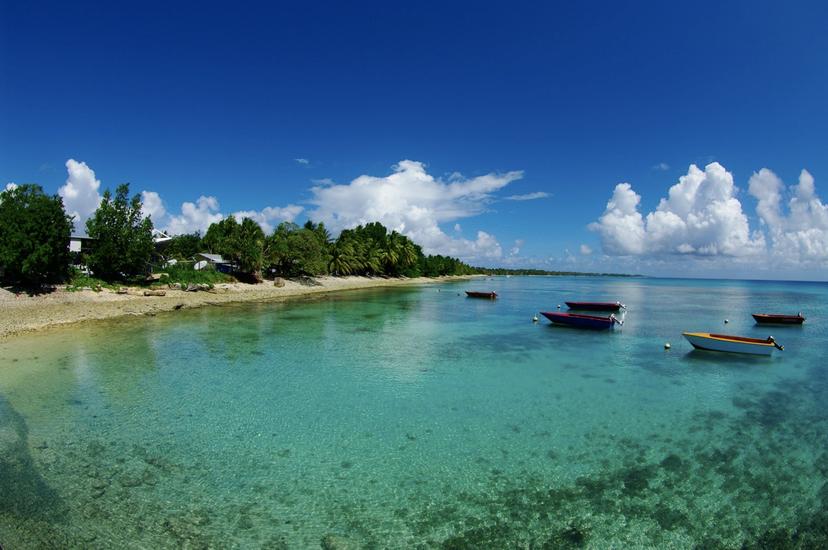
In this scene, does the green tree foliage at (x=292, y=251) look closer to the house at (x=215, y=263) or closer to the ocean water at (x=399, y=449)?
the house at (x=215, y=263)

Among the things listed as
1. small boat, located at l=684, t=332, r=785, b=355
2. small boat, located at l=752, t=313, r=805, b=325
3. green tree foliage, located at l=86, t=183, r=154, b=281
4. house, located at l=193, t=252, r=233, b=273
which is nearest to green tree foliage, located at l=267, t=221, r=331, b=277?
house, located at l=193, t=252, r=233, b=273

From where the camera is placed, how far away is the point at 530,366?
717 inches

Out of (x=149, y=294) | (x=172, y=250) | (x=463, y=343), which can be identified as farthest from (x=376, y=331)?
(x=172, y=250)

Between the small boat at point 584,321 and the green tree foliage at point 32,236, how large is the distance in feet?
Answer: 119

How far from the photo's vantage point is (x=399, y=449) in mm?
9562

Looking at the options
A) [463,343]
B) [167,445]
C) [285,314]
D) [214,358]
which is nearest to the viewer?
[167,445]

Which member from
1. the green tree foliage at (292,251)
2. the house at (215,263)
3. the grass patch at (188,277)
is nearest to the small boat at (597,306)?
the green tree foliage at (292,251)

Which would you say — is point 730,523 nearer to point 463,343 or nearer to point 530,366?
point 530,366

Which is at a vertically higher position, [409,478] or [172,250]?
[172,250]

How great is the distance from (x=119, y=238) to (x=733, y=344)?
45116 millimetres

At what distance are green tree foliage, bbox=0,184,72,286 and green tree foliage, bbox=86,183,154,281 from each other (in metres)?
3.87

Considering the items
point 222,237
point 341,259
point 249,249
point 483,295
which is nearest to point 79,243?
A: point 249,249

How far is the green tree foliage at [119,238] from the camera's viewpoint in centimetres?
3547

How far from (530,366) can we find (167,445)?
13919 millimetres
